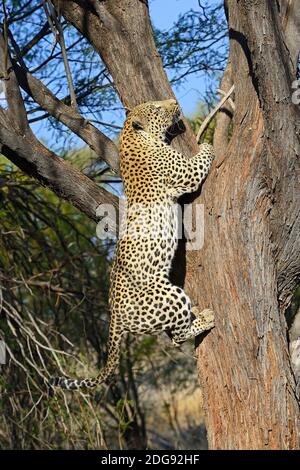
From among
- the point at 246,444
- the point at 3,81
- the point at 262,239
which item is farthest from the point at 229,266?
the point at 3,81

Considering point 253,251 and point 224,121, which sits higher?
point 224,121

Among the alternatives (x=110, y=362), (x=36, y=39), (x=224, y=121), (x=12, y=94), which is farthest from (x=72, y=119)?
(x=110, y=362)

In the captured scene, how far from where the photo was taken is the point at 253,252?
5.26m

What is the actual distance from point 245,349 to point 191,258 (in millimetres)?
721

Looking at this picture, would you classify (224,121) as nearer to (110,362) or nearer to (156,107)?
(156,107)

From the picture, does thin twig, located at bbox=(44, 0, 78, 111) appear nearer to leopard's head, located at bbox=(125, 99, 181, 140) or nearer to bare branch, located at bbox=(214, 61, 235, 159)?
leopard's head, located at bbox=(125, 99, 181, 140)

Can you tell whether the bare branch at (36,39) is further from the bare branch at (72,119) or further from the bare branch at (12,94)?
the bare branch at (12,94)

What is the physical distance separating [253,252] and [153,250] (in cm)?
68

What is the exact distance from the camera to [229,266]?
207 inches

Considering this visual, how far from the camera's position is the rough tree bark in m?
5.09

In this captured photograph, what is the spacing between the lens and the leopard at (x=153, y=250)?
5.44m

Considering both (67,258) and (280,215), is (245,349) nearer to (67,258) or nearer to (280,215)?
(280,215)

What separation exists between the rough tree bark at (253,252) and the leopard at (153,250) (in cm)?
14

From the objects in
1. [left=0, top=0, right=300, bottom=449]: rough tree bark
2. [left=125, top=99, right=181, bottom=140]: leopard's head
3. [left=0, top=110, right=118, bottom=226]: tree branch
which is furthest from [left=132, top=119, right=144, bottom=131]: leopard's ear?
[left=0, top=0, right=300, bottom=449]: rough tree bark
